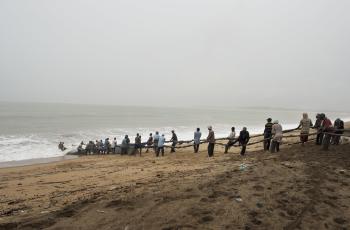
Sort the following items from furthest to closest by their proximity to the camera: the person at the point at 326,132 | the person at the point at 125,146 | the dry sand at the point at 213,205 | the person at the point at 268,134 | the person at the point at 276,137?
the person at the point at 125,146 < the person at the point at 268,134 < the person at the point at 276,137 < the person at the point at 326,132 < the dry sand at the point at 213,205

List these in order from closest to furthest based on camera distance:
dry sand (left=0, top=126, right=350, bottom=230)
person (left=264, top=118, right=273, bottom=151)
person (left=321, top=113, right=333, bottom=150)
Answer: dry sand (left=0, top=126, right=350, bottom=230), person (left=321, top=113, right=333, bottom=150), person (left=264, top=118, right=273, bottom=151)

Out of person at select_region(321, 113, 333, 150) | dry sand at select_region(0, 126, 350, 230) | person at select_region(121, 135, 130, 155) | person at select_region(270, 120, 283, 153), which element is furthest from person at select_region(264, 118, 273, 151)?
person at select_region(121, 135, 130, 155)

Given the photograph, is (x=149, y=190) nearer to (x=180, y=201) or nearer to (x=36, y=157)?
(x=180, y=201)

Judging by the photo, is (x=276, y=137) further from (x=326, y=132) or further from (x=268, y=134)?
(x=326, y=132)

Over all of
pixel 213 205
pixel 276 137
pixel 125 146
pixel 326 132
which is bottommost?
pixel 125 146

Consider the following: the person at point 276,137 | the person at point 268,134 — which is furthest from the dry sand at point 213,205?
the person at point 268,134

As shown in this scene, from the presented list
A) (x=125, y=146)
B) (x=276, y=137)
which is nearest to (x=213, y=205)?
(x=276, y=137)

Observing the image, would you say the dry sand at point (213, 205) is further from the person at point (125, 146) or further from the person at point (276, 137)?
the person at point (125, 146)

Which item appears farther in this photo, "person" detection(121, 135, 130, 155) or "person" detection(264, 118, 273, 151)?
"person" detection(121, 135, 130, 155)

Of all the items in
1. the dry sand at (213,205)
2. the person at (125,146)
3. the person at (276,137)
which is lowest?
the person at (125,146)

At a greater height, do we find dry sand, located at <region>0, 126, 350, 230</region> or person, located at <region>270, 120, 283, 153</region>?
person, located at <region>270, 120, 283, 153</region>

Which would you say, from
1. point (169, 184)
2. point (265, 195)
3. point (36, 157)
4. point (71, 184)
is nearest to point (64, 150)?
point (36, 157)

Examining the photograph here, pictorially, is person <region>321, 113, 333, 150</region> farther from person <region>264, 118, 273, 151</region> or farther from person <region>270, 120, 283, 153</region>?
person <region>264, 118, 273, 151</region>

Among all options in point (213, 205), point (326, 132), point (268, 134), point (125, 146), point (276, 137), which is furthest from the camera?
point (125, 146)
